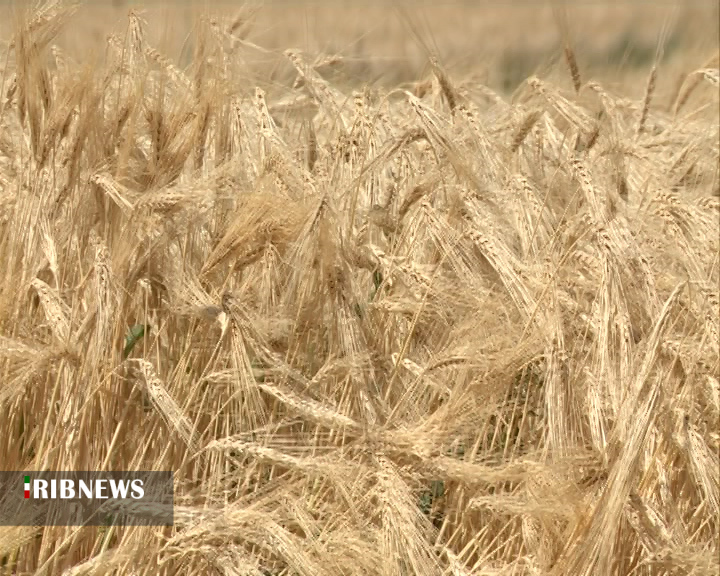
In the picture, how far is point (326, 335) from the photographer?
1.99 metres

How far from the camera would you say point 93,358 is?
1.77 metres

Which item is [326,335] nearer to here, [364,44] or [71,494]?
[71,494]

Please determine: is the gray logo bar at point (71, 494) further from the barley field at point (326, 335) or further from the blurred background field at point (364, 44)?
the blurred background field at point (364, 44)

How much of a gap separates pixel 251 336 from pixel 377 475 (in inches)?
12.4

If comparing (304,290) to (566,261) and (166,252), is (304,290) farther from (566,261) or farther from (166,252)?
(566,261)

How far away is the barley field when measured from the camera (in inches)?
63.6

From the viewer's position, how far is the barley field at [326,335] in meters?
1.61

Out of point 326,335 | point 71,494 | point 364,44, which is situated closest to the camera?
→ point 71,494

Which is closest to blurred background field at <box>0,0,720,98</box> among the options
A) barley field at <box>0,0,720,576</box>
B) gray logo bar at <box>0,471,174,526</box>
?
barley field at <box>0,0,720,576</box>

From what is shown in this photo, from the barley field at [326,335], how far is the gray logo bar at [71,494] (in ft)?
0.09

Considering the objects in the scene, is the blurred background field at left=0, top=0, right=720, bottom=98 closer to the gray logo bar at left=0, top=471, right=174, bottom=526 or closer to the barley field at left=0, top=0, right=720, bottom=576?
the barley field at left=0, top=0, right=720, bottom=576

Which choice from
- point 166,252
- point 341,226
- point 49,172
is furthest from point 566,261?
point 49,172

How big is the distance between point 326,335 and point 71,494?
48 cm

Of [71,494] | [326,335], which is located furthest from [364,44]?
[71,494]
